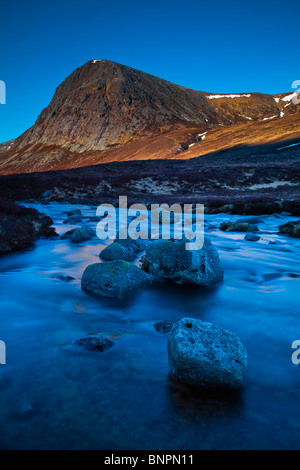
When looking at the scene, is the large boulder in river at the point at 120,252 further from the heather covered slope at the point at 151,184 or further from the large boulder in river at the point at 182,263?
the heather covered slope at the point at 151,184

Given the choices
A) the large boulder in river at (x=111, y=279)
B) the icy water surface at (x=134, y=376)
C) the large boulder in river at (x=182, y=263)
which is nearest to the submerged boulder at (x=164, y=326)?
the icy water surface at (x=134, y=376)

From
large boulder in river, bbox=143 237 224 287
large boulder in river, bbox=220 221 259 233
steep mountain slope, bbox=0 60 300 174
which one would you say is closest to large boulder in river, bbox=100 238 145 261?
large boulder in river, bbox=143 237 224 287

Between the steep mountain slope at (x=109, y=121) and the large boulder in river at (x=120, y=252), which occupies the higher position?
the steep mountain slope at (x=109, y=121)

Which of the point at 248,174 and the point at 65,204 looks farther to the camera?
the point at 248,174

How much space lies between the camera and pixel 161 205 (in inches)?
1135

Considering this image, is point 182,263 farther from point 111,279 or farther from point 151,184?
point 151,184

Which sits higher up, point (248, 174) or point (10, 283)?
point (248, 174)

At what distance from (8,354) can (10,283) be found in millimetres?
3499

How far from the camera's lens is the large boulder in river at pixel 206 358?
130 inches

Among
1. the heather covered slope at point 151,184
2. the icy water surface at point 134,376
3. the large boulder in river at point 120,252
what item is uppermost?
the heather covered slope at point 151,184

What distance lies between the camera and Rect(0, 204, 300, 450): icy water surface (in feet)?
9.00

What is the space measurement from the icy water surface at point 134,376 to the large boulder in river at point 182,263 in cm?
32
